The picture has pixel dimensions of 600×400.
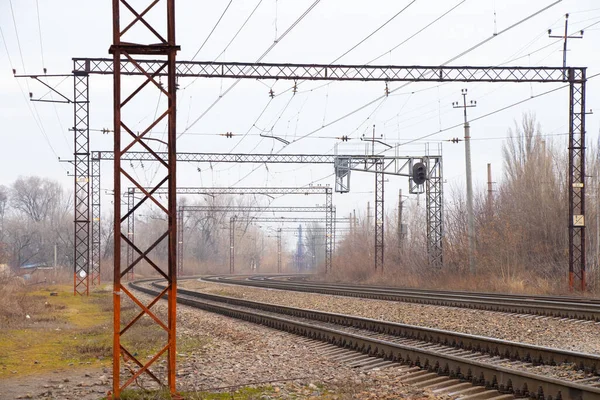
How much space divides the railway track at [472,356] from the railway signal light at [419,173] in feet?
77.8

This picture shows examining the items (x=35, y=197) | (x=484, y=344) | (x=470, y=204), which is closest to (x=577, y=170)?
(x=470, y=204)

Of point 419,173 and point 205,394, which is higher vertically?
point 419,173

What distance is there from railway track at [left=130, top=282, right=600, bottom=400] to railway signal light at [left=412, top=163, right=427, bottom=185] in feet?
77.8

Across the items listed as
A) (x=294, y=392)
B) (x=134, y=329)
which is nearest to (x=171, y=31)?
(x=294, y=392)

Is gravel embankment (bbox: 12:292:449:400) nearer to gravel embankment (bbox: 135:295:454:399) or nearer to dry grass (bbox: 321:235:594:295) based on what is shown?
gravel embankment (bbox: 135:295:454:399)

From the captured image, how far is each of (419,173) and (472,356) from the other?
99.6 ft

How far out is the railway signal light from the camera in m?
42.1

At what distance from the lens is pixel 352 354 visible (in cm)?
1391

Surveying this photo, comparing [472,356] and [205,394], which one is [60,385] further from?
[472,356]

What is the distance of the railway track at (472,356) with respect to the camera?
901 cm

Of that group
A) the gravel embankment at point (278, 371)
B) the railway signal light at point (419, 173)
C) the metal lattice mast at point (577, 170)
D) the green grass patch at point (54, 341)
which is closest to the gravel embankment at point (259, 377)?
the gravel embankment at point (278, 371)

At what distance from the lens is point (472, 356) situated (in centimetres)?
1239

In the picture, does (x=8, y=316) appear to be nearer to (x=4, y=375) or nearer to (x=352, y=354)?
(x=4, y=375)

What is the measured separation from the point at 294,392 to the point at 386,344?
10.9 ft
